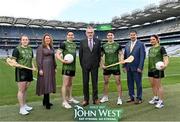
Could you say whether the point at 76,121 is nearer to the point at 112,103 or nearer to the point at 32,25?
the point at 112,103

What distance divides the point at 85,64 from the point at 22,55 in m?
1.53

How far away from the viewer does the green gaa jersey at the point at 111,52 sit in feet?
29.4

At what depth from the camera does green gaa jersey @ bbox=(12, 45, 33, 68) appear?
7.85 metres

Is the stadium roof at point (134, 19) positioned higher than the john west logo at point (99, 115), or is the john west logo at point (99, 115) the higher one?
the stadium roof at point (134, 19)

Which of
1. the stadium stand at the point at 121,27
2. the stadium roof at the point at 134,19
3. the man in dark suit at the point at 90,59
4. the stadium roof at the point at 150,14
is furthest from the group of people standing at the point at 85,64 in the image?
the stadium stand at the point at 121,27

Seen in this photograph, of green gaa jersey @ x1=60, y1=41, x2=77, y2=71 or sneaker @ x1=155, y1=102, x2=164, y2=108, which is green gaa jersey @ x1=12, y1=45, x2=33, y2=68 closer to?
green gaa jersey @ x1=60, y1=41, x2=77, y2=71

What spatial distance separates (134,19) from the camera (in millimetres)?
81938


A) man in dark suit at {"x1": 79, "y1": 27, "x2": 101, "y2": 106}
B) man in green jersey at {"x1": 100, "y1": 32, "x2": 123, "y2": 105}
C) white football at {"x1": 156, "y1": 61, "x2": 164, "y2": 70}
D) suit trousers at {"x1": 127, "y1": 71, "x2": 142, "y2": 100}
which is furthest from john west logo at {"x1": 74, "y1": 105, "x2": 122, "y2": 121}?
man in green jersey at {"x1": 100, "y1": 32, "x2": 123, "y2": 105}

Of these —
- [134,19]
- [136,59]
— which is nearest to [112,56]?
[136,59]

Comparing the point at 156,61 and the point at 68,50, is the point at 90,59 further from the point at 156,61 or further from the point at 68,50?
the point at 156,61

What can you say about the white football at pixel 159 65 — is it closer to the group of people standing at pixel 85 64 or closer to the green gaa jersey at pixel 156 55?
the group of people standing at pixel 85 64

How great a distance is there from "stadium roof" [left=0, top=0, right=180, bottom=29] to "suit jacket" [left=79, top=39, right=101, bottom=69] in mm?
55282

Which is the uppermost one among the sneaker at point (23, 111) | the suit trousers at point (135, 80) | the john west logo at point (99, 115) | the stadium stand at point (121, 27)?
the stadium stand at point (121, 27)

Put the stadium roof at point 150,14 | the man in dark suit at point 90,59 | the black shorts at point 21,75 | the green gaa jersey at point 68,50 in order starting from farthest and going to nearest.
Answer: the stadium roof at point 150,14 → the green gaa jersey at point 68,50 → the man in dark suit at point 90,59 → the black shorts at point 21,75
